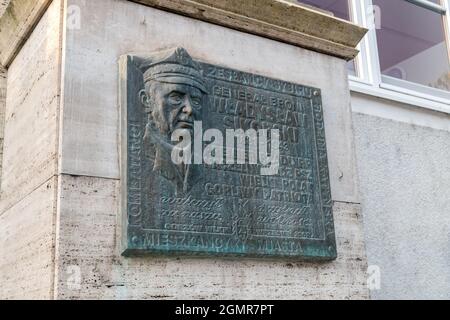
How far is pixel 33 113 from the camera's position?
378 cm

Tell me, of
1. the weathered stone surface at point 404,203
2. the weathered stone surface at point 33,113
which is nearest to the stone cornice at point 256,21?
the weathered stone surface at point 33,113

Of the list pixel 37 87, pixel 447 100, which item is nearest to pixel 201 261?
pixel 37 87

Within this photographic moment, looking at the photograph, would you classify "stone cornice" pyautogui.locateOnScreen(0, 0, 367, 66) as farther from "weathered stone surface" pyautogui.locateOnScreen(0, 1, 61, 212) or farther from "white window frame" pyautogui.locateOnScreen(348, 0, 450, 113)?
"white window frame" pyautogui.locateOnScreen(348, 0, 450, 113)

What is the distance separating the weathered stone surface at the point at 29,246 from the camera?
3244mm

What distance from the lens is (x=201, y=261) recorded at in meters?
3.58

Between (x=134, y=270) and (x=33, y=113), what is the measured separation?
1.21 metres

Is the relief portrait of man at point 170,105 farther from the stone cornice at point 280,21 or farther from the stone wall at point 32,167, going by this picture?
the stone wall at point 32,167

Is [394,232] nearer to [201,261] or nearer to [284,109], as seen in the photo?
[284,109]

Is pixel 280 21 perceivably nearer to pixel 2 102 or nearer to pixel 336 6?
pixel 2 102

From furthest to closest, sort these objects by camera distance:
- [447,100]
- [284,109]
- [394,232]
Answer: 1. [447,100]
2. [394,232]
3. [284,109]

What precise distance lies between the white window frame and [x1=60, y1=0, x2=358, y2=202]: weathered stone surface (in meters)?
1.51

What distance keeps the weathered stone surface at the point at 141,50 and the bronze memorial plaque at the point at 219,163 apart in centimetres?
9

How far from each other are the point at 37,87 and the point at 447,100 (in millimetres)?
4782

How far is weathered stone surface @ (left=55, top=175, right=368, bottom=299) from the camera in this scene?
3.21 metres
